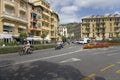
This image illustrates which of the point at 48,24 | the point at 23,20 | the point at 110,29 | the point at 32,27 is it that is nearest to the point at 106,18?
the point at 110,29

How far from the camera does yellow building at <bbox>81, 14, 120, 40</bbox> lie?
132 m

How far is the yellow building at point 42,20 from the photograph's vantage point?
71.6 m

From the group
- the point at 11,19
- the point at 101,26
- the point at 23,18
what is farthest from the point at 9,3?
the point at 101,26

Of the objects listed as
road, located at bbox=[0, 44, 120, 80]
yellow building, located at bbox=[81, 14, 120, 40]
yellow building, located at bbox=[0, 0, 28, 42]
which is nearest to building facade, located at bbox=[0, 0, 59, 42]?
yellow building, located at bbox=[0, 0, 28, 42]

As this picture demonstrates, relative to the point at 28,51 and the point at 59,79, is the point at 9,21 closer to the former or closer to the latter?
the point at 28,51

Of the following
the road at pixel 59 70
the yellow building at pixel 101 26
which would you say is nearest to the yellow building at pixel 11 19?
the road at pixel 59 70

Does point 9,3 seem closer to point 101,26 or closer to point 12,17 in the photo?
point 12,17

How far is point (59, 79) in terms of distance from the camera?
430 inches

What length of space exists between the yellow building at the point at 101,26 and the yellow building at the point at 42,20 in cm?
4205

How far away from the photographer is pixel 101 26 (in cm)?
13488

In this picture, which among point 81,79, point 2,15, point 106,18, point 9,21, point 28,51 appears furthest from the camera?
point 106,18

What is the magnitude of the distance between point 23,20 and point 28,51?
3039 centimetres

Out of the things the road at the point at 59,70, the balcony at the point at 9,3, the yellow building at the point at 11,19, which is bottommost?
the road at the point at 59,70

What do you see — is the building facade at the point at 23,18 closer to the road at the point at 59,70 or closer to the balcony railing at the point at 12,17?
the balcony railing at the point at 12,17
